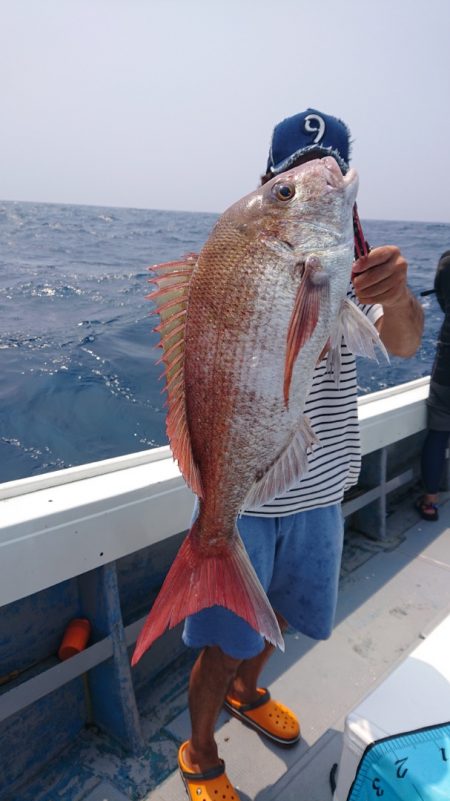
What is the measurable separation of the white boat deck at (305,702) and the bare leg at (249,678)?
14cm

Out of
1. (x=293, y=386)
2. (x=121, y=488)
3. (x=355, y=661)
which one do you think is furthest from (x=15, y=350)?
(x=293, y=386)

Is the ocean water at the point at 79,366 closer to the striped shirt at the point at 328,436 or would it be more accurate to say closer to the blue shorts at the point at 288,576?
the striped shirt at the point at 328,436

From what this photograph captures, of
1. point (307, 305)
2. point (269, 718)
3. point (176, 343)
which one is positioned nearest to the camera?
point (307, 305)

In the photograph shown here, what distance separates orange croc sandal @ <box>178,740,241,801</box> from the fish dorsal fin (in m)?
1.09

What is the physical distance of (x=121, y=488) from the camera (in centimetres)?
201

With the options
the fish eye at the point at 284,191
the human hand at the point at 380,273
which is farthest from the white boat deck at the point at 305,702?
the fish eye at the point at 284,191

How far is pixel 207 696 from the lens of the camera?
5.74 feet

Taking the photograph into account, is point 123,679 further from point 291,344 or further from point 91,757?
point 291,344

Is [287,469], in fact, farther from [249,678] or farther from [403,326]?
[249,678]

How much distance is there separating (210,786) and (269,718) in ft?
1.28

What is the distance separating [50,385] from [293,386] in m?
3.99

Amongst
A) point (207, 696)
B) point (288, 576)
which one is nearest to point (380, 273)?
point (288, 576)

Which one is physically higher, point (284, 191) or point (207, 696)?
point (284, 191)

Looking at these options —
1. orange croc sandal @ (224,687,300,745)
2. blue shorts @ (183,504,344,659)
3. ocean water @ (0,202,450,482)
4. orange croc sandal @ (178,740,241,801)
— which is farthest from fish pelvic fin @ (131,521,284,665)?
orange croc sandal @ (224,687,300,745)
